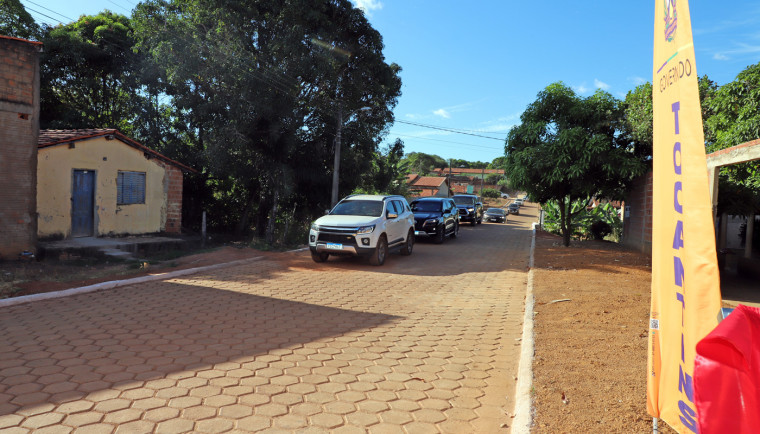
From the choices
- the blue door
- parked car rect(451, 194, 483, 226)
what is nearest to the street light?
the blue door

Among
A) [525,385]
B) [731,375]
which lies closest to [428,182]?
[525,385]

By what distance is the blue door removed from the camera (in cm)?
1382

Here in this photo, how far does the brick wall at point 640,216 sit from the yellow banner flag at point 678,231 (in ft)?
39.9

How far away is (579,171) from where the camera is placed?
12461 mm

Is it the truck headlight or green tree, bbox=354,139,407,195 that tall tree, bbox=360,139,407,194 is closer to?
green tree, bbox=354,139,407,195

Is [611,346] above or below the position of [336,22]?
below

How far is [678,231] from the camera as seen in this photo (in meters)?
2.21

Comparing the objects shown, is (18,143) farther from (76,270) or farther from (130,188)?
(130,188)

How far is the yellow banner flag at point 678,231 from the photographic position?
77.9 inches

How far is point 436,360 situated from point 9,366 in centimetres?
411

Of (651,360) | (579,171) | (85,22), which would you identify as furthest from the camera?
(85,22)

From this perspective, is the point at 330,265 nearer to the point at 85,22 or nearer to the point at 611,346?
the point at 611,346

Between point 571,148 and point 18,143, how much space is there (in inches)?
527

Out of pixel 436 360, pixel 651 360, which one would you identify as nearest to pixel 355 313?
pixel 436 360
